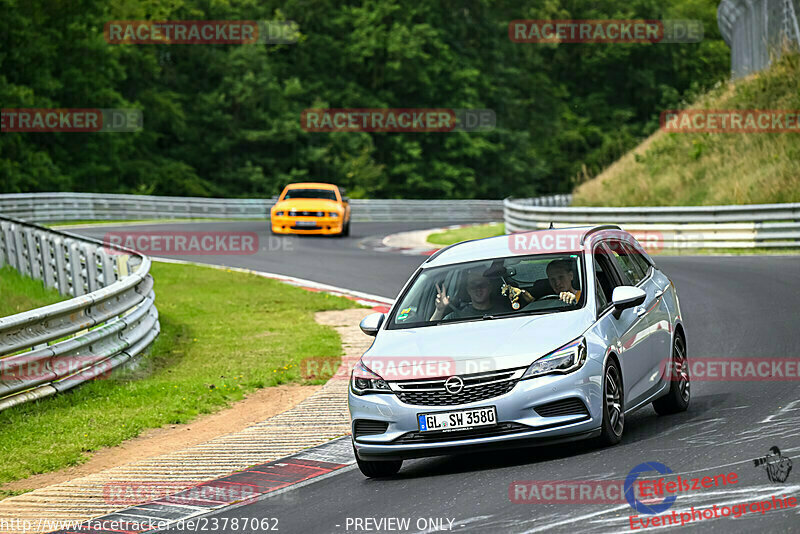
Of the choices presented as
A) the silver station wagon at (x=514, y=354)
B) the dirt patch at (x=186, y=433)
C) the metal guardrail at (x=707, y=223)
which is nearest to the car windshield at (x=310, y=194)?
the metal guardrail at (x=707, y=223)

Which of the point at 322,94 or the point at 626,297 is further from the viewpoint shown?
the point at 322,94

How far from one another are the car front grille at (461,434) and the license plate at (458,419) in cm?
3

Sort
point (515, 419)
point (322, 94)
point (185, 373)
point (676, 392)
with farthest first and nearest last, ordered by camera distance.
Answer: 1. point (322, 94)
2. point (185, 373)
3. point (676, 392)
4. point (515, 419)

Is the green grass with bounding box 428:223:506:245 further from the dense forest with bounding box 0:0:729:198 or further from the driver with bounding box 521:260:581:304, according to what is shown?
the driver with bounding box 521:260:581:304

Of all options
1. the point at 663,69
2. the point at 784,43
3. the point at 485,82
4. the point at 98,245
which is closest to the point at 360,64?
the point at 485,82

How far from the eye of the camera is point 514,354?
7906 millimetres

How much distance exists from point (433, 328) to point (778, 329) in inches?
254

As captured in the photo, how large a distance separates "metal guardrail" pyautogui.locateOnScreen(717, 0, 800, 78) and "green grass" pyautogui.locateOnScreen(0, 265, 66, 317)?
920 inches

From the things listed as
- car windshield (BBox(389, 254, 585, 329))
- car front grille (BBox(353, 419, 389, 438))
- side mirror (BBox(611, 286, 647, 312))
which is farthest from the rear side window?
car front grille (BBox(353, 419, 389, 438))
